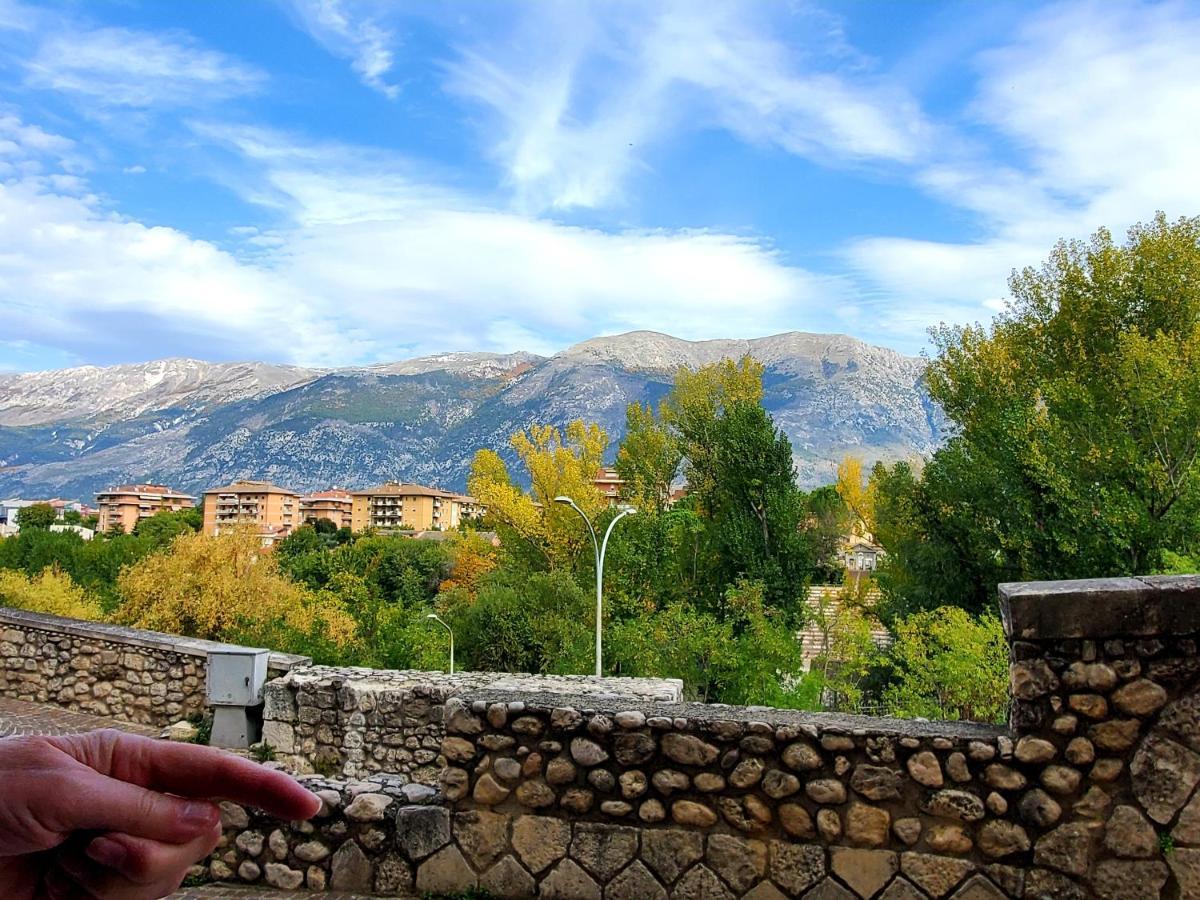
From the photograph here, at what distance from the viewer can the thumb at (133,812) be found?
87 centimetres

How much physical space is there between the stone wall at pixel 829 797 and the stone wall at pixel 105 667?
5.87 meters

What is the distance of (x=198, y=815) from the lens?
914 mm

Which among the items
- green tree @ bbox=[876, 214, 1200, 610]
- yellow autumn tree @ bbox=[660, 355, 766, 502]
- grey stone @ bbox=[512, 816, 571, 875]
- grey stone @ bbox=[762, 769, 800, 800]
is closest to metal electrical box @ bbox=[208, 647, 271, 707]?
grey stone @ bbox=[512, 816, 571, 875]

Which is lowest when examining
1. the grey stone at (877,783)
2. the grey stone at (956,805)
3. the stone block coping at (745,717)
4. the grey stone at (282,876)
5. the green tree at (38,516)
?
A: the grey stone at (282,876)

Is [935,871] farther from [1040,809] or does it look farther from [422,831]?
[422,831]

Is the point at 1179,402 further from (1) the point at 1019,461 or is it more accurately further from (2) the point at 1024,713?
(2) the point at 1024,713

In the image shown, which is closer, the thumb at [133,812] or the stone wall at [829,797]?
the thumb at [133,812]

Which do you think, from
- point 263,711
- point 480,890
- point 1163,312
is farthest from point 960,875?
point 1163,312

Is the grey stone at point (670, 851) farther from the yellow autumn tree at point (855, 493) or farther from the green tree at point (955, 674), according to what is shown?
the yellow autumn tree at point (855, 493)

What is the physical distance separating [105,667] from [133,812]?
1078cm

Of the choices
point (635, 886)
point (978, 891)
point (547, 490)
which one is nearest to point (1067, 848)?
point (978, 891)

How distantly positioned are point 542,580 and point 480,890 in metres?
22.6

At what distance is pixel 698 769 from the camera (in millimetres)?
4082

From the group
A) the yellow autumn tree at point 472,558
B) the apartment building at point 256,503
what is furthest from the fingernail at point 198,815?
the apartment building at point 256,503
